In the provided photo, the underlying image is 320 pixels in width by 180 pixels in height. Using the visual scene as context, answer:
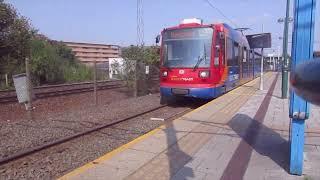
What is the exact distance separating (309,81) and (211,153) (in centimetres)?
609

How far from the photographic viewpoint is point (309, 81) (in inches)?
39.1

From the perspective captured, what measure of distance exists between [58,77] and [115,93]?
507 inches

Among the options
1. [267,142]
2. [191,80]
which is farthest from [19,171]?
[191,80]

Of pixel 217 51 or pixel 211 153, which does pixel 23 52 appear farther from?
pixel 211 153

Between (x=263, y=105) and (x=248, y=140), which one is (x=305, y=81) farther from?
(x=263, y=105)

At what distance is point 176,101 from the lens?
57.2ft

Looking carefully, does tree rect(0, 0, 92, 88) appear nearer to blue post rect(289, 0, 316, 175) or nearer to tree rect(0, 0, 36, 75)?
tree rect(0, 0, 36, 75)

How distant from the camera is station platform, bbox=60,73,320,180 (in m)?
5.70

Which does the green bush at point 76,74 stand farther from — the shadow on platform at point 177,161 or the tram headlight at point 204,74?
the shadow on platform at point 177,161

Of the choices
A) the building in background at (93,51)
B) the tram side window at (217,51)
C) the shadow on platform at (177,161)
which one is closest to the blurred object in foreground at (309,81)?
the shadow on platform at (177,161)

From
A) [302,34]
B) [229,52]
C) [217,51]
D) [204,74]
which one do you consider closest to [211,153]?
[302,34]

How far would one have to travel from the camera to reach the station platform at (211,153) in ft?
18.7

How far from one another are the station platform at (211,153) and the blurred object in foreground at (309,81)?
3794 mm

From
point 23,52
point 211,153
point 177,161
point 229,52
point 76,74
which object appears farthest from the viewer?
point 76,74
